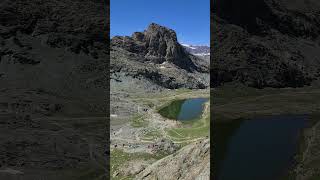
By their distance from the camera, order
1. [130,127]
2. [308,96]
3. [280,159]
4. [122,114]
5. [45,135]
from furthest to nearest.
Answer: [308,96] → [122,114] → [130,127] → [45,135] → [280,159]

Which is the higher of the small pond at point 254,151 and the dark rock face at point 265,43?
the dark rock face at point 265,43

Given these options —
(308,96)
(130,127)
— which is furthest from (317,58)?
(130,127)

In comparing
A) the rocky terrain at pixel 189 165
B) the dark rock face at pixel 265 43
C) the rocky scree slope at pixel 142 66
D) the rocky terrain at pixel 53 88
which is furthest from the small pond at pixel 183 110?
the rocky terrain at pixel 189 165

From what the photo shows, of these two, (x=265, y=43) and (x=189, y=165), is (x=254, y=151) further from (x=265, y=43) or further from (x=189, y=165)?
(x=265, y=43)

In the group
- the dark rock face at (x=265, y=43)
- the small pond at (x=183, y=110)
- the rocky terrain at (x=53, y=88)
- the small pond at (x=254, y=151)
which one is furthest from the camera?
the dark rock face at (x=265, y=43)

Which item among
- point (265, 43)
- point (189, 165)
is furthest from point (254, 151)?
point (265, 43)

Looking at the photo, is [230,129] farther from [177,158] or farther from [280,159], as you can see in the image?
[177,158]

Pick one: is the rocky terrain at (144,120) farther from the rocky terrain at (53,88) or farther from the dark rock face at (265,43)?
the dark rock face at (265,43)
